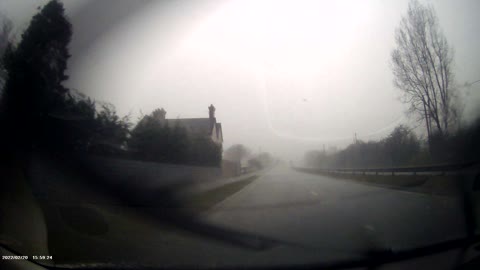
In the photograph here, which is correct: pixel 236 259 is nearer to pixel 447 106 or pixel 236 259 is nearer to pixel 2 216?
pixel 2 216

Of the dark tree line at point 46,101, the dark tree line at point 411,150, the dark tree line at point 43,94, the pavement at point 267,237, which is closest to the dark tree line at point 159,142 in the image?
the dark tree line at point 46,101

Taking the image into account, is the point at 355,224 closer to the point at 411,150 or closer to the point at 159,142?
the point at 159,142

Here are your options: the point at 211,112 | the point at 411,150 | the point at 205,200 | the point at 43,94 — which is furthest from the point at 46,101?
the point at 211,112

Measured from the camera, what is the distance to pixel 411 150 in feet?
112

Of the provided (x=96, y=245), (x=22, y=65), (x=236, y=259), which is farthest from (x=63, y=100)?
(x=236, y=259)

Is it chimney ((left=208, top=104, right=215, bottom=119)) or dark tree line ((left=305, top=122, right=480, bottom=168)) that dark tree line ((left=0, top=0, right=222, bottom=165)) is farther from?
chimney ((left=208, top=104, right=215, bottom=119))

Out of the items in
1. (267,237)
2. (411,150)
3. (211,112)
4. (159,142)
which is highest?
(211,112)

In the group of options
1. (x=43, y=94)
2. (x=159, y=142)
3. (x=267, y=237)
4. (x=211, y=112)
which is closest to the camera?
(x=267, y=237)

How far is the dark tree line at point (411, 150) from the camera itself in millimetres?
19516

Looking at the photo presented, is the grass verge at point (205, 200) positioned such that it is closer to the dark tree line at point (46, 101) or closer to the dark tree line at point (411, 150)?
the dark tree line at point (46, 101)

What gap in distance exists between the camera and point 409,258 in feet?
16.1

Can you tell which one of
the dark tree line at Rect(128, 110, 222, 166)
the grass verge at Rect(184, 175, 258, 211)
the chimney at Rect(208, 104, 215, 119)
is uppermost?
the chimney at Rect(208, 104, 215, 119)

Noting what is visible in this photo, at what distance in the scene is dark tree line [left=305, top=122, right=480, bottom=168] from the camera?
64.0 ft

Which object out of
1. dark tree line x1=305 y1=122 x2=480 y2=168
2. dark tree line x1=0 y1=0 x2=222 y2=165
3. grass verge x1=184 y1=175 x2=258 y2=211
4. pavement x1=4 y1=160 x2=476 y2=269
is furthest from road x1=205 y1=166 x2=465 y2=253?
dark tree line x1=305 y1=122 x2=480 y2=168
